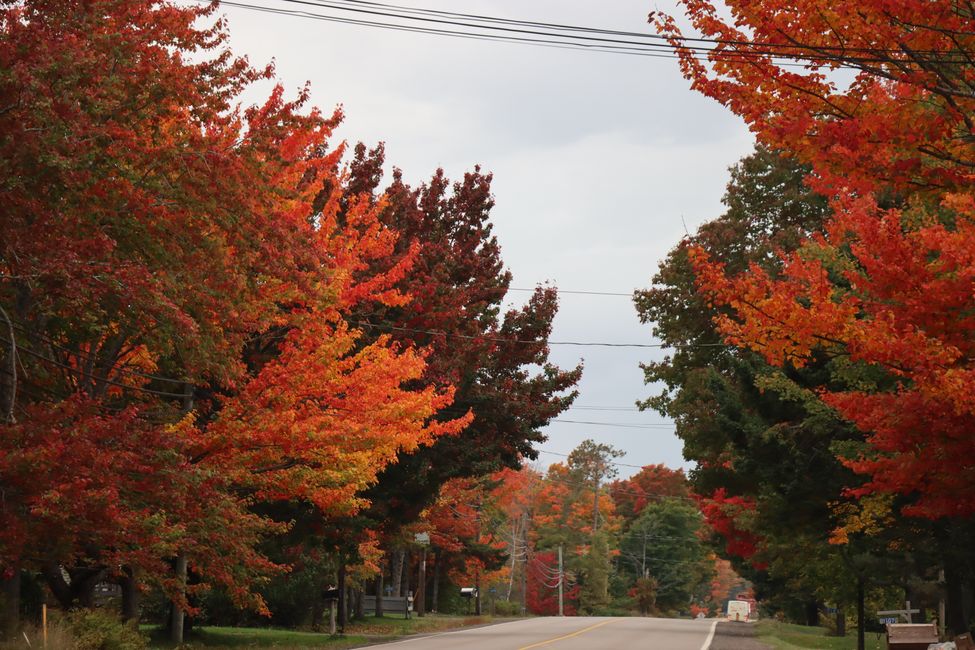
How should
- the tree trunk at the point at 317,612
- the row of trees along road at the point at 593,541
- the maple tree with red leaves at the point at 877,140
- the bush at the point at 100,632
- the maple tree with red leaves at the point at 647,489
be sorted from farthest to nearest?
the maple tree with red leaves at the point at 647,489 < the row of trees along road at the point at 593,541 < the tree trunk at the point at 317,612 < the bush at the point at 100,632 < the maple tree with red leaves at the point at 877,140

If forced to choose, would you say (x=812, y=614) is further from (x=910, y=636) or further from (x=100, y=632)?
(x=100, y=632)

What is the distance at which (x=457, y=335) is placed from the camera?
94.1ft

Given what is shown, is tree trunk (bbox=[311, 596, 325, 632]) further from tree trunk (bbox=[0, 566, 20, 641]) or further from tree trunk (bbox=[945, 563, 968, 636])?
tree trunk (bbox=[0, 566, 20, 641])

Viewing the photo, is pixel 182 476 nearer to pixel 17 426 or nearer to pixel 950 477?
pixel 17 426

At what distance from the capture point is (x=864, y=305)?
15.1 metres

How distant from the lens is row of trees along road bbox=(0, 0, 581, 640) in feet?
40.9

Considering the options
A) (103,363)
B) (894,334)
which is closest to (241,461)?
(103,363)

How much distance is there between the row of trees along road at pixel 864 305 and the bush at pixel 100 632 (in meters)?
10.2

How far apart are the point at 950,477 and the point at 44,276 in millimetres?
12272

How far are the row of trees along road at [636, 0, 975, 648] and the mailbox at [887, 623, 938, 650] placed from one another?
58.0 inches

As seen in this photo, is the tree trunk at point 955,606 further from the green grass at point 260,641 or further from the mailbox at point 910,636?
the green grass at point 260,641

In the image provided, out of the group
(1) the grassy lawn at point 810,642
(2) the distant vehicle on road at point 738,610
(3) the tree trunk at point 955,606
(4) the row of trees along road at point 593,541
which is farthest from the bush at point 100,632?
(2) the distant vehicle on road at point 738,610

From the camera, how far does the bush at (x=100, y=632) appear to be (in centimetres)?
1582

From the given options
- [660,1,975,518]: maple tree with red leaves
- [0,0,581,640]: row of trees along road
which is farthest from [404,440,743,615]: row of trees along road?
[660,1,975,518]: maple tree with red leaves
